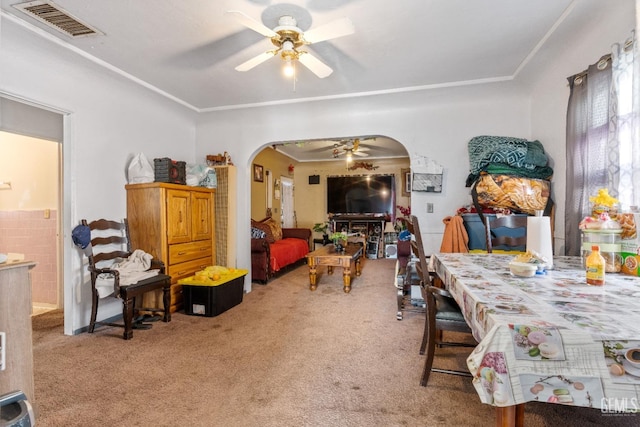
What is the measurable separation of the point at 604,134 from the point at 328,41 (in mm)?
1946

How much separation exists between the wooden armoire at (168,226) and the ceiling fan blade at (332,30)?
6.87ft

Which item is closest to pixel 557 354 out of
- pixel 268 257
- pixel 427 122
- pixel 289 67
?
pixel 289 67

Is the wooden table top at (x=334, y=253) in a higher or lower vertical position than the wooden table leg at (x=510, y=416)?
lower

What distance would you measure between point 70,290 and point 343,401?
259 cm

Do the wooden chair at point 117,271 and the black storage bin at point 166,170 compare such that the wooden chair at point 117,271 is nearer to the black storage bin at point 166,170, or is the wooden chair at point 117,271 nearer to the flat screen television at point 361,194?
the black storage bin at point 166,170

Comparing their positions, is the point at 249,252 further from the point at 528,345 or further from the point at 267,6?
the point at 528,345

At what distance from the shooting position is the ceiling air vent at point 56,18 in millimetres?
1881

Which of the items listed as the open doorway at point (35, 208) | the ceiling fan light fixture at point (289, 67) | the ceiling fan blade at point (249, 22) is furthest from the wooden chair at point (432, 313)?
the open doorway at point (35, 208)

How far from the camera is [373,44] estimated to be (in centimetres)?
236

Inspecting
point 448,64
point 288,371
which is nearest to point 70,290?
point 288,371

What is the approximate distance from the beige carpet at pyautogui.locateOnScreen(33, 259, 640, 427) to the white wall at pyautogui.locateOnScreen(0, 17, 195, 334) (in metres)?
0.74

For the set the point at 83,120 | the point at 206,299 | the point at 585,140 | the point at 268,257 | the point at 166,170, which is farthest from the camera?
the point at 268,257

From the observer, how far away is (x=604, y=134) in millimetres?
1895

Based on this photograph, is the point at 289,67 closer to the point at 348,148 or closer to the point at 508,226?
the point at 508,226
